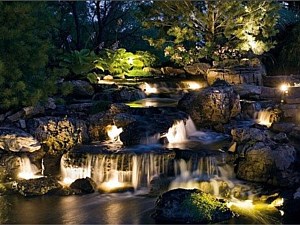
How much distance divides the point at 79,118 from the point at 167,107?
2508mm

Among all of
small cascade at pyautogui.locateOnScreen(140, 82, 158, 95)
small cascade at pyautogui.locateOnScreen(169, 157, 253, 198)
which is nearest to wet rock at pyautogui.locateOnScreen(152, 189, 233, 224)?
small cascade at pyautogui.locateOnScreen(169, 157, 253, 198)

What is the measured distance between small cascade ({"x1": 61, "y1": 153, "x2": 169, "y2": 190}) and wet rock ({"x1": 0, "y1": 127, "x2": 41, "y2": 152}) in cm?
110

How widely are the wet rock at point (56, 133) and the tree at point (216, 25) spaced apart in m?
5.98

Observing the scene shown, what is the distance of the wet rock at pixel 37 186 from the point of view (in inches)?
364

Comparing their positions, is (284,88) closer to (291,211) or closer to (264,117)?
(264,117)

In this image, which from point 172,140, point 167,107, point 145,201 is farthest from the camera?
point 167,107

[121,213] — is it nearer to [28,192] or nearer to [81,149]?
[28,192]

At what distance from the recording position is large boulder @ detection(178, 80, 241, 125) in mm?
12477

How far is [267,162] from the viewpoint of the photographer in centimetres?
974

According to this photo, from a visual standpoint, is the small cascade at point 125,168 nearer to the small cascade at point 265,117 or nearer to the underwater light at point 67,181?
the underwater light at point 67,181

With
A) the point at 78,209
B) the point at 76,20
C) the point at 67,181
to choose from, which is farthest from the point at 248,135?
the point at 76,20

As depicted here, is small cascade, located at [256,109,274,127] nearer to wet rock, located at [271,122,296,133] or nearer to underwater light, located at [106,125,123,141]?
wet rock, located at [271,122,296,133]

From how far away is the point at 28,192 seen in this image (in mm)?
9227

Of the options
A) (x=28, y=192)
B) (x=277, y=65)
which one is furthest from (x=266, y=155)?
(x=277, y=65)
